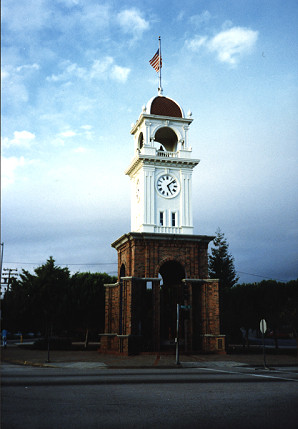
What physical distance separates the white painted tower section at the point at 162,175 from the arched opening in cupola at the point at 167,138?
1.96ft

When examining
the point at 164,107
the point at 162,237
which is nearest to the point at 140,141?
the point at 164,107

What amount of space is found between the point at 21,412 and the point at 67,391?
3.44 meters

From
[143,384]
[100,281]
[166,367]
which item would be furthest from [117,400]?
[100,281]

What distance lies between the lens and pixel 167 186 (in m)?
38.9

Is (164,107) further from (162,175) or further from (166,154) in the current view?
(162,175)

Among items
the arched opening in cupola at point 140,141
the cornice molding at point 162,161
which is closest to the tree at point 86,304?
the cornice molding at point 162,161

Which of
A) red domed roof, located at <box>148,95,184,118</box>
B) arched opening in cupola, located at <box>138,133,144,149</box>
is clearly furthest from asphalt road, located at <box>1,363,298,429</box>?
arched opening in cupola, located at <box>138,133,144,149</box>

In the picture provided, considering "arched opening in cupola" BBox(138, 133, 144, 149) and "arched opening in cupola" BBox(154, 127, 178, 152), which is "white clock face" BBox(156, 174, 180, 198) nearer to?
"arched opening in cupola" BBox(154, 127, 178, 152)

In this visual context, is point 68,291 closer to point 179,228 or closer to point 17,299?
point 17,299

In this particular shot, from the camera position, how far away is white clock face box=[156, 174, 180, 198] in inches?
1522

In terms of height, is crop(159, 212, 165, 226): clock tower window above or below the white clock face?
below

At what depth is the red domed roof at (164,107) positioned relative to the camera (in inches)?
1581

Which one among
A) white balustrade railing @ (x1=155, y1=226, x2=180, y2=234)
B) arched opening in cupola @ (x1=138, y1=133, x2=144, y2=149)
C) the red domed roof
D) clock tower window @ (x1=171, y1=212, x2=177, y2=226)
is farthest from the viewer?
arched opening in cupola @ (x1=138, y1=133, x2=144, y2=149)

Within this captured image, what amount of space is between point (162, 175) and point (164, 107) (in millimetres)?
6645
